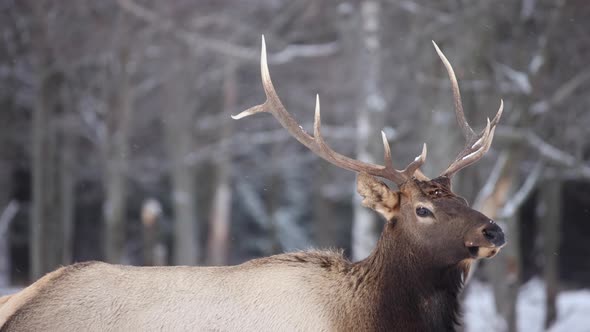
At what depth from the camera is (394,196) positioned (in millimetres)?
5426

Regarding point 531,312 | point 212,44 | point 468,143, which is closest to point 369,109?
point 212,44

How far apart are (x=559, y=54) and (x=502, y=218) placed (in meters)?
3.30

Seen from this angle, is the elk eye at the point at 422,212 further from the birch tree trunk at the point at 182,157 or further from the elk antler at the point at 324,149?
the birch tree trunk at the point at 182,157

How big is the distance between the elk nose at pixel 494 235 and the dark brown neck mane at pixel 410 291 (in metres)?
0.43

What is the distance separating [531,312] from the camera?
1808 centimetres

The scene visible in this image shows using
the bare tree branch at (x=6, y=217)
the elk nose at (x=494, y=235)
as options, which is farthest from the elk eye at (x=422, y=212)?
the bare tree branch at (x=6, y=217)

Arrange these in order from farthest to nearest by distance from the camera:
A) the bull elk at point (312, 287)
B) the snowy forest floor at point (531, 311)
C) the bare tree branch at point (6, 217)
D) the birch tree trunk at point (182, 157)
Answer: the birch tree trunk at point (182, 157) < the snowy forest floor at point (531, 311) < the bare tree branch at point (6, 217) < the bull elk at point (312, 287)

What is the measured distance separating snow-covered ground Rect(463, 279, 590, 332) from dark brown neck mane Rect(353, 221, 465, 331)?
7210 mm

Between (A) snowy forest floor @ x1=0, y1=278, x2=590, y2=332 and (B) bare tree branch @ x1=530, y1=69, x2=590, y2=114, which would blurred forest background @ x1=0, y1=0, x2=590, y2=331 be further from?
(A) snowy forest floor @ x1=0, y1=278, x2=590, y2=332

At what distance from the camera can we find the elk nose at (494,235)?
480 cm

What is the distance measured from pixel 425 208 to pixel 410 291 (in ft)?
1.80

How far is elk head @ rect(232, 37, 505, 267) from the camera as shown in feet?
16.2

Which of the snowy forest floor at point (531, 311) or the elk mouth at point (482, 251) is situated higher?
the elk mouth at point (482, 251)

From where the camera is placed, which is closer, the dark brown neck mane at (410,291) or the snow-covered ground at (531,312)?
the dark brown neck mane at (410,291)
